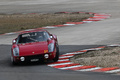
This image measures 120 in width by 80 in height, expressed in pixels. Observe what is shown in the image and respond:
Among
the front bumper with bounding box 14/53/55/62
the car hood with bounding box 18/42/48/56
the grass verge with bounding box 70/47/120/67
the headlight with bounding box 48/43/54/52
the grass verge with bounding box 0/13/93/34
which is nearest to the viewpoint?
the grass verge with bounding box 70/47/120/67

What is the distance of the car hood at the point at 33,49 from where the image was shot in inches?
605

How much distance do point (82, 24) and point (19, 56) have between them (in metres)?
13.6

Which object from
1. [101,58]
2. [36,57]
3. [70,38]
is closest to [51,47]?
[36,57]

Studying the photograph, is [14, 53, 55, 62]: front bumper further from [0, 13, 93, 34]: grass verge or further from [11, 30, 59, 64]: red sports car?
[0, 13, 93, 34]: grass verge

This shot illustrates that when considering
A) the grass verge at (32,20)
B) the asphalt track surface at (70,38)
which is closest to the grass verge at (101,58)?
the asphalt track surface at (70,38)

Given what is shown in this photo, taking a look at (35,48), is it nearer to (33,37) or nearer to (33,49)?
(33,49)

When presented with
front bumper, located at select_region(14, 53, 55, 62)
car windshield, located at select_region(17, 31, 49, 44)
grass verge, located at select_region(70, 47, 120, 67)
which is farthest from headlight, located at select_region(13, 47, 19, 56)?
grass verge, located at select_region(70, 47, 120, 67)

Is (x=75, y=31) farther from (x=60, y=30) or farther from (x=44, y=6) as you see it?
(x=44, y=6)

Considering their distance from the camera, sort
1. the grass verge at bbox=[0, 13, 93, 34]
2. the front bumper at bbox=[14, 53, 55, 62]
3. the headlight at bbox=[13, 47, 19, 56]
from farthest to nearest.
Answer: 1. the grass verge at bbox=[0, 13, 93, 34]
2. the headlight at bbox=[13, 47, 19, 56]
3. the front bumper at bbox=[14, 53, 55, 62]

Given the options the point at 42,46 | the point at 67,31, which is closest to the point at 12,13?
the point at 67,31

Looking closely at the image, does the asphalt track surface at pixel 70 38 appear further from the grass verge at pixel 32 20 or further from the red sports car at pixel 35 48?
the grass verge at pixel 32 20

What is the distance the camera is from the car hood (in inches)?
605

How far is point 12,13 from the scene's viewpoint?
36688 millimetres

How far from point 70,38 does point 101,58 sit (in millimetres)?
7241
